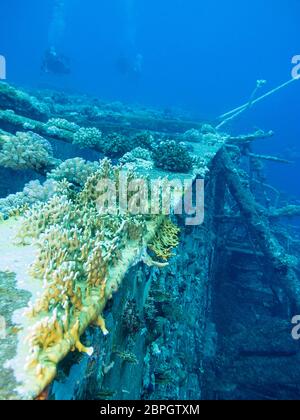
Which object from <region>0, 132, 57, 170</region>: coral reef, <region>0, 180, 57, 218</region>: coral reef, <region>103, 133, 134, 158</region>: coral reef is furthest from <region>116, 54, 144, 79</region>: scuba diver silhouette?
<region>0, 180, 57, 218</region>: coral reef

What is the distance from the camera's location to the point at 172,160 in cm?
870

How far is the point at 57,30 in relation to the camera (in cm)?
6756

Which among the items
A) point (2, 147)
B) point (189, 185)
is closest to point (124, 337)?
point (189, 185)

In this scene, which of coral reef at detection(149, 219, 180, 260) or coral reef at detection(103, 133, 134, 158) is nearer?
coral reef at detection(149, 219, 180, 260)

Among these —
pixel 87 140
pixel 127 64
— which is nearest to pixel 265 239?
pixel 87 140

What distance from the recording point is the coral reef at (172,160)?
28.5 feet

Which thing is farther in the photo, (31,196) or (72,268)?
(31,196)

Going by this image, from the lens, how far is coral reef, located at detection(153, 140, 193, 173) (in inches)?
342

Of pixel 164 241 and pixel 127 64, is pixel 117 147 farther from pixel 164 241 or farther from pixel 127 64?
pixel 127 64

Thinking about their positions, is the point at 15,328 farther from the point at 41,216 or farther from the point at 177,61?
the point at 177,61

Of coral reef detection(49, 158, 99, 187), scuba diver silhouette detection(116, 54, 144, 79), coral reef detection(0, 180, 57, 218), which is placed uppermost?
scuba diver silhouette detection(116, 54, 144, 79)

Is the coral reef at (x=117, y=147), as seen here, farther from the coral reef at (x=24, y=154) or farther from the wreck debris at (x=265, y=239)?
the wreck debris at (x=265, y=239)

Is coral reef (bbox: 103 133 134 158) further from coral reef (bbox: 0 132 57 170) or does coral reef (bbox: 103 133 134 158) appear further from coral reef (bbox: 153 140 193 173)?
coral reef (bbox: 0 132 57 170)
